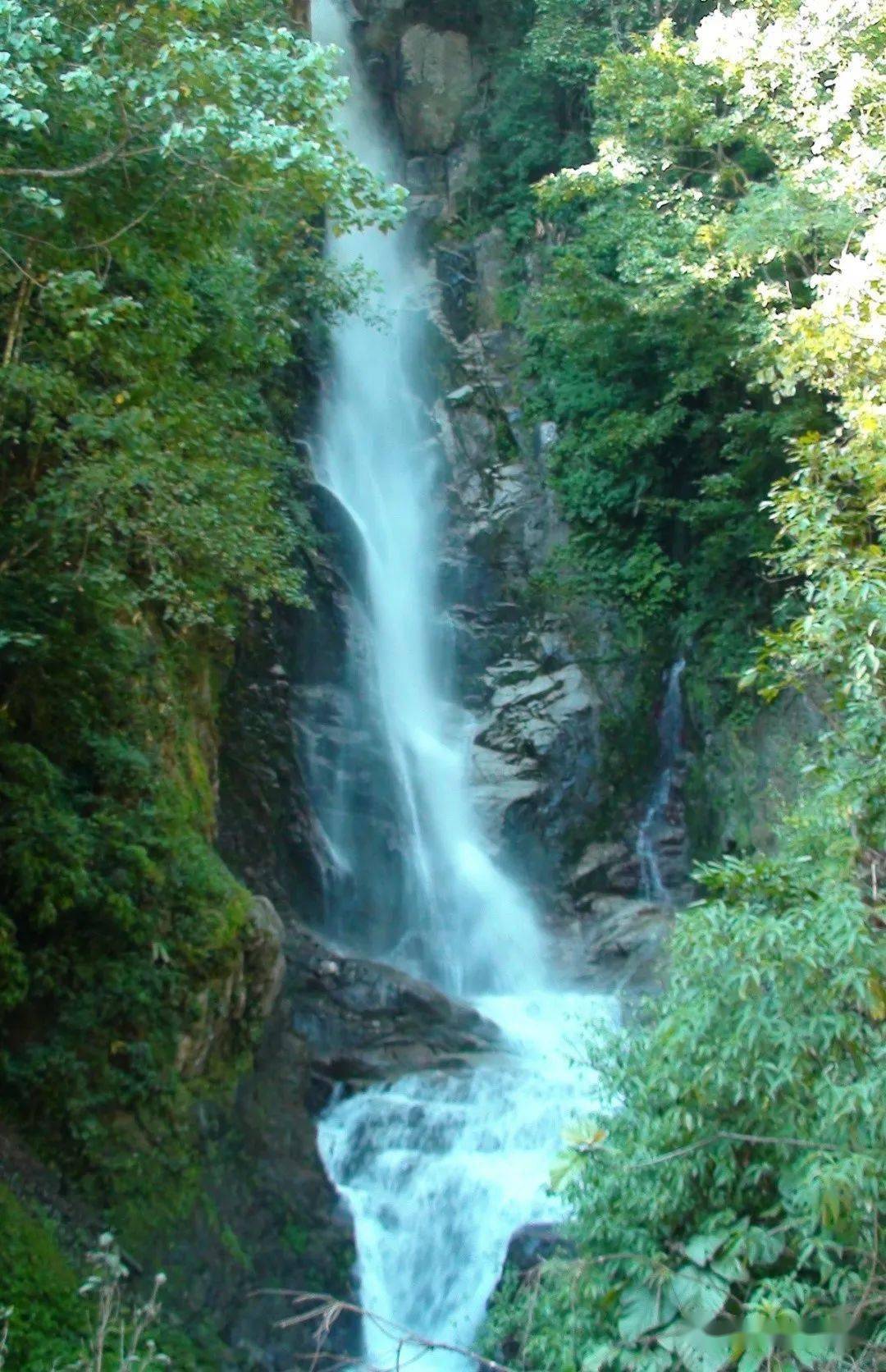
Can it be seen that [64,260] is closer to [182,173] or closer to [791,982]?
[182,173]

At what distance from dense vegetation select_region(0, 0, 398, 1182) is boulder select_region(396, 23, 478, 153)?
16.3m

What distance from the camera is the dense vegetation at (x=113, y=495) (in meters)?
7.09

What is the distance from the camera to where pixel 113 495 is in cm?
781

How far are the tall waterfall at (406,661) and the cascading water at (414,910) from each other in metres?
0.03

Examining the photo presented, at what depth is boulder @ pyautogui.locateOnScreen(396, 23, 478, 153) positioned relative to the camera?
2511 centimetres

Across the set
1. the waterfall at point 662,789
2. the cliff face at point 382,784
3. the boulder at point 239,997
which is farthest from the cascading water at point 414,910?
the boulder at point 239,997

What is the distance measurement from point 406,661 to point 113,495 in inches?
420

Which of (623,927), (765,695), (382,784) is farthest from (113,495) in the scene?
(623,927)

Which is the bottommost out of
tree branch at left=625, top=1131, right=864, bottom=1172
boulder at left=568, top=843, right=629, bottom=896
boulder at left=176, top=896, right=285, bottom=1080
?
tree branch at left=625, top=1131, right=864, bottom=1172

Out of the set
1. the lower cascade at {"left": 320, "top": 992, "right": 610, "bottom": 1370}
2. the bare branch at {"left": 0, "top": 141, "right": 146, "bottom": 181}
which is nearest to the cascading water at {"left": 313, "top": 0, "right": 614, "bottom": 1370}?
the lower cascade at {"left": 320, "top": 992, "right": 610, "bottom": 1370}

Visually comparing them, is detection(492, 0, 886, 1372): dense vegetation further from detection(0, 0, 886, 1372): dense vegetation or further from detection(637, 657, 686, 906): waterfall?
Result: detection(637, 657, 686, 906): waterfall

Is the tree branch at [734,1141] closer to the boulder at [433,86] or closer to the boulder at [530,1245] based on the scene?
the boulder at [530,1245]

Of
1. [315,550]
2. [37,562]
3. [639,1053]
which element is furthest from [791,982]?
[315,550]

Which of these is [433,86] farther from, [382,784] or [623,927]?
[623,927]
